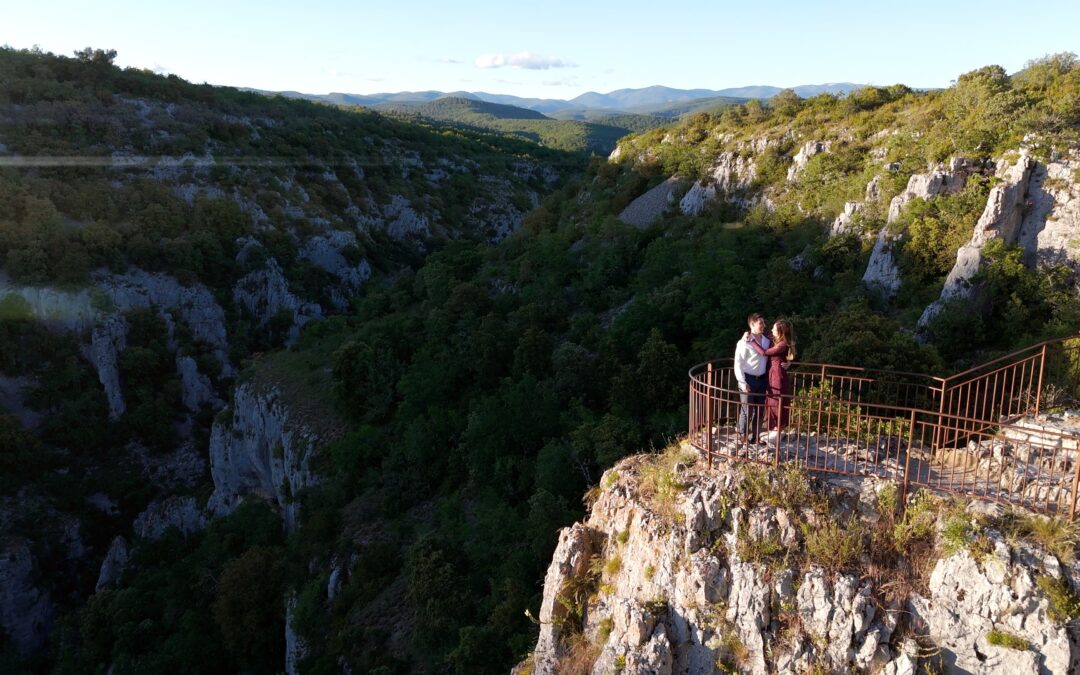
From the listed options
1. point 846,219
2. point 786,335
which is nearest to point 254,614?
point 786,335

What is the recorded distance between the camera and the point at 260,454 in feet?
92.2

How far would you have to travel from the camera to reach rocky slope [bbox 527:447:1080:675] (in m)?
6.42

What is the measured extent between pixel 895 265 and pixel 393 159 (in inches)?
2401

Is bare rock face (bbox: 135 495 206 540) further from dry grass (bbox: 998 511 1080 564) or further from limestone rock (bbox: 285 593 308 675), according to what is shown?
dry grass (bbox: 998 511 1080 564)

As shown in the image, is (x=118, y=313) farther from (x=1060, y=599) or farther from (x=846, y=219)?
(x=1060, y=599)

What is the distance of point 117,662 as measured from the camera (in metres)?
23.1

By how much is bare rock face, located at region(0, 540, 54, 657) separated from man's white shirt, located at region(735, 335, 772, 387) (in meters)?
33.6

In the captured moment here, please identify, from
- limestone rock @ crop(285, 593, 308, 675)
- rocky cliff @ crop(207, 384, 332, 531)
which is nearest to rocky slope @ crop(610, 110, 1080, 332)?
rocky cliff @ crop(207, 384, 332, 531)

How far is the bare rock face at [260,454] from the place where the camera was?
25.3 meters

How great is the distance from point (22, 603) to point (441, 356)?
21.9 metres

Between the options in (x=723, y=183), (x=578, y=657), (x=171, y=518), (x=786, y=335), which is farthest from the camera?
(x=171, y=518)

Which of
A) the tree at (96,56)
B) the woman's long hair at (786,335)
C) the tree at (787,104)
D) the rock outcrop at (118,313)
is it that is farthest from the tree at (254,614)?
the tree at (96,56)

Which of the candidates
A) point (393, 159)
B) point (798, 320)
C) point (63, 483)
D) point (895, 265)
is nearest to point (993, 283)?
point (895, 265)

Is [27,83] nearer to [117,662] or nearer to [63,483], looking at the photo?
[63,483]
